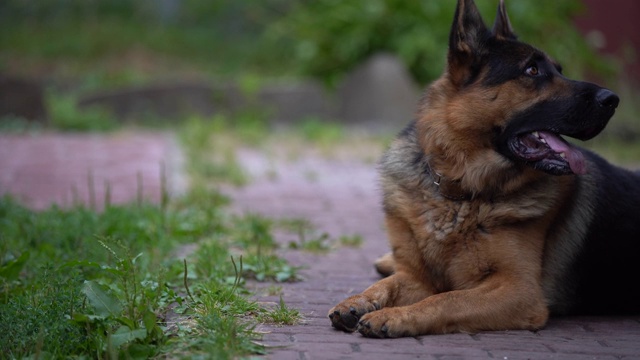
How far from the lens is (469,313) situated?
3635mm

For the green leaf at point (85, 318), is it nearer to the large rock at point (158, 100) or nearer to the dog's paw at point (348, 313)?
the dog's paw at point (348, 313)

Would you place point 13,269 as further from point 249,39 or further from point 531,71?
point 249,39

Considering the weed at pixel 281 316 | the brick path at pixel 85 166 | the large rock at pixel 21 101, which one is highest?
the large rock at pixel 21 101

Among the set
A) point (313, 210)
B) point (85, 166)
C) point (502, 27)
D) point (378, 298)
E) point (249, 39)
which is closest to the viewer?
point (378, 298)

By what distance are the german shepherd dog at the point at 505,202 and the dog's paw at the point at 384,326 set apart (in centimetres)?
12

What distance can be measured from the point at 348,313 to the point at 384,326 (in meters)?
0.21

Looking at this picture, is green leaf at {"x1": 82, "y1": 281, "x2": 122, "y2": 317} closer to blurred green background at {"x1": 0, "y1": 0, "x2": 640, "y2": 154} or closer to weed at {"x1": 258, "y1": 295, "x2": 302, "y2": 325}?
weed at {"x1": 258, "y1": 295, "x2": 302, "y2": 325}

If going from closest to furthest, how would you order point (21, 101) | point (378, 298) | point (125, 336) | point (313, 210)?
point (125, 336)
point (378, 298)
point (313, 210)
point (21, 101)

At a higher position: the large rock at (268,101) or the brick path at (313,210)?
the large rock at (268,101)

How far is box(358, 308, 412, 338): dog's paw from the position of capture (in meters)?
3.53

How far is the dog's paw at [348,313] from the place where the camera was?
3.65m

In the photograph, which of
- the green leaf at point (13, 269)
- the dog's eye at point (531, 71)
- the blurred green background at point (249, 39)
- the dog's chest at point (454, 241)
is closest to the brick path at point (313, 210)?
the dog's chest at point (454, 241)

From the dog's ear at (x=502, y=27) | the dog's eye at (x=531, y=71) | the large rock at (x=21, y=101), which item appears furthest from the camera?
the large rock at (x=21, y=101)

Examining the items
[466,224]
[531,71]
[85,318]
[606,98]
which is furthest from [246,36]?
[85,318]
